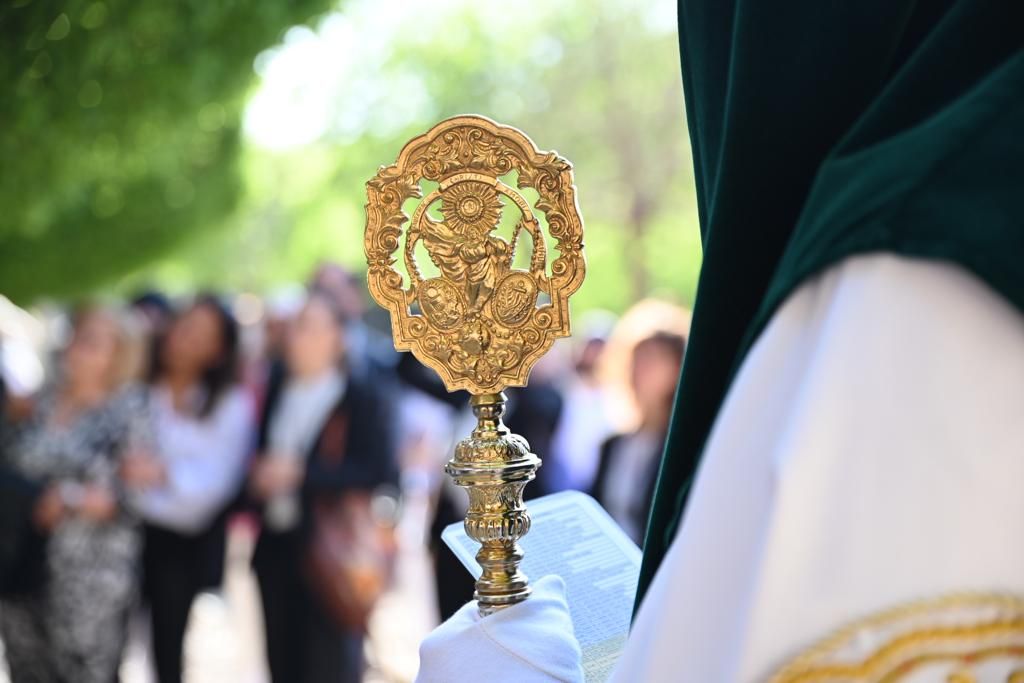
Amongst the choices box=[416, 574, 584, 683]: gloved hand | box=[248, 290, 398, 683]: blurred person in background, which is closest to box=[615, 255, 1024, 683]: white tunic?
box=[416, 574, 584, 683]: gloved hand

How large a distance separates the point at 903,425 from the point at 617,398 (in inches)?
160

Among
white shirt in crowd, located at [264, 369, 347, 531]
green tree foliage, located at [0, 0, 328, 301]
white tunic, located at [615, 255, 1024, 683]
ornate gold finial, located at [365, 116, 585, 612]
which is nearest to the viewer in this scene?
white tunic, located at [615, 255, 1024, 683]

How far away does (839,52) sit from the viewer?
3.46 ft

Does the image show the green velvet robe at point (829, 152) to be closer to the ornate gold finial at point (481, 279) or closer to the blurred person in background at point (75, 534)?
the ornate gold finial at point (481, 279)

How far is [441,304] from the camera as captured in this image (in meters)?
1.67

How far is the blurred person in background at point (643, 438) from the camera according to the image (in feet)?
13.7

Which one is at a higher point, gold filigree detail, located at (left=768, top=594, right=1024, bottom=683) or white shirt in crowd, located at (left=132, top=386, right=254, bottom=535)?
white shirt in crowd, located at (left=132, top=386, right=254, bottom=535)

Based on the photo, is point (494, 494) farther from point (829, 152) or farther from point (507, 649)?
point (829, 152)

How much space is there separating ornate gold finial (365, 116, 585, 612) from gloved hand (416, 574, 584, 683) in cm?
10

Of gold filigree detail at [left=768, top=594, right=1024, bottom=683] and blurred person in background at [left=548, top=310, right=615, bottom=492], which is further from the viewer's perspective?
blurred person in background at [left=548, top=310, right=615, bottom=492]

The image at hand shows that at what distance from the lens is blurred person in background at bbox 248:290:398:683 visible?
16.9 ft

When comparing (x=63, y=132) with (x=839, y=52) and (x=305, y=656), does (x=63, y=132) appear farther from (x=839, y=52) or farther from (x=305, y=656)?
(x=839, y=52)

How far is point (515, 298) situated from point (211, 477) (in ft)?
13.5

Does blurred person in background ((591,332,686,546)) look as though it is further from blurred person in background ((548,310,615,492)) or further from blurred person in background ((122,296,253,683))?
blurred person in background ((122,296,253,683))
